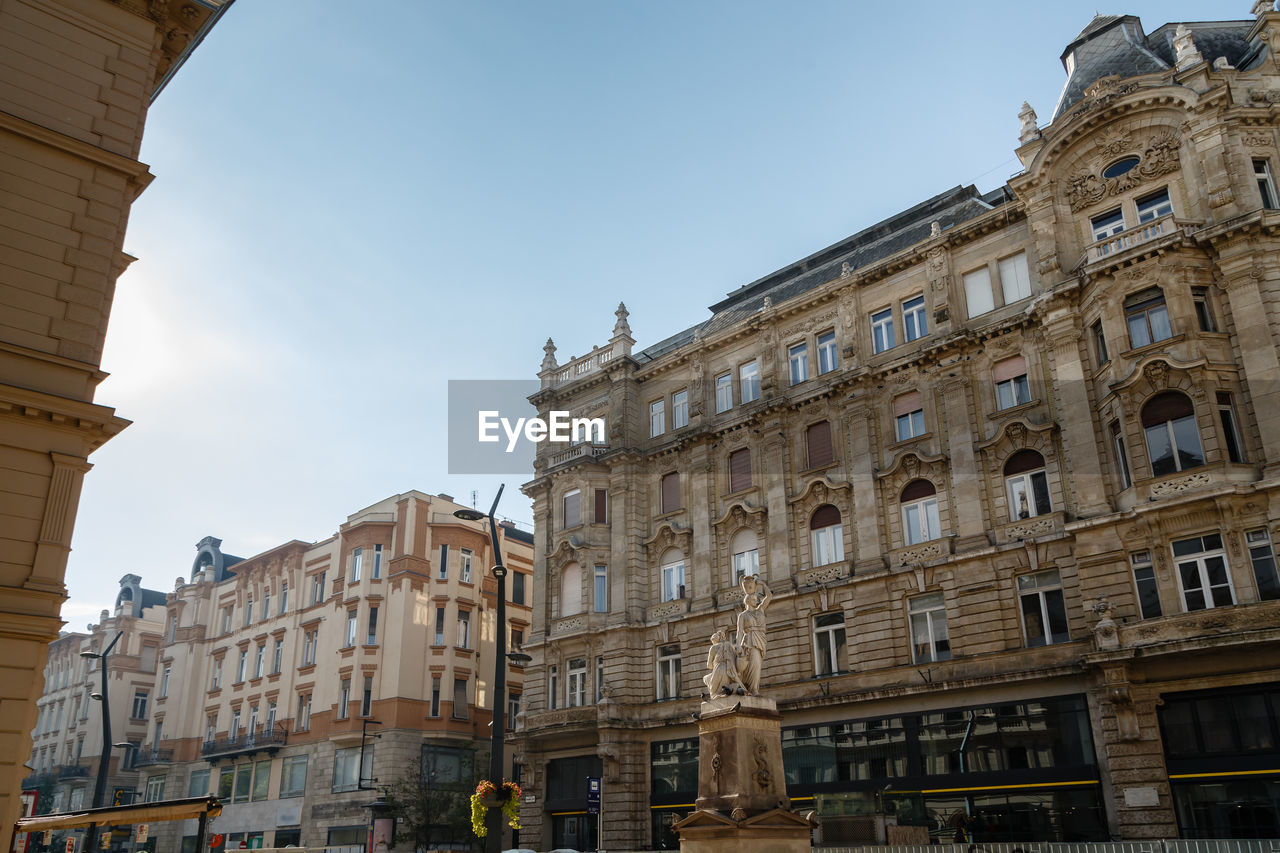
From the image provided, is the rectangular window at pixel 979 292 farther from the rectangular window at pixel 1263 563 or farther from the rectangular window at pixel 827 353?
the rectangular window at pixel 1263 563

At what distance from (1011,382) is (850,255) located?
968 centimetres

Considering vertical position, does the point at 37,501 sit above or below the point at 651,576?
below

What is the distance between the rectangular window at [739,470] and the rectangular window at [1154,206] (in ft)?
49.8

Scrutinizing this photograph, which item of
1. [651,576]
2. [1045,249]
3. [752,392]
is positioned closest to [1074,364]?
[1045,249]

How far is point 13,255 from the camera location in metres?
15.3

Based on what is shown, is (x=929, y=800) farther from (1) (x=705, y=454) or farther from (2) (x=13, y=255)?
(2) (x=13, y=255)

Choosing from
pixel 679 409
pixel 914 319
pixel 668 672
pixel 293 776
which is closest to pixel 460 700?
pixel 293 776

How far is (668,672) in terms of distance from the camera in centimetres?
3700

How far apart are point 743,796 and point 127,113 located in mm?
15881

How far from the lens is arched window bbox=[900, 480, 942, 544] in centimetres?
3150

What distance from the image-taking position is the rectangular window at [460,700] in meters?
48.5

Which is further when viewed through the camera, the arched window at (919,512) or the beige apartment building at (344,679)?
the beige apartment building at (344,679)

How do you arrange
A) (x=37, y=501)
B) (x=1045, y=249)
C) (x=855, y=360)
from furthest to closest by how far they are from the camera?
(x=855, y=360) → (x=1045, y=249) → (x=37, y=501)

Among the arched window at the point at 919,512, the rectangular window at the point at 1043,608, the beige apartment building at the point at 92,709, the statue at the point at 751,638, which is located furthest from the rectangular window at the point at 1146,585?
the beige apartment building at the point at 92,709
